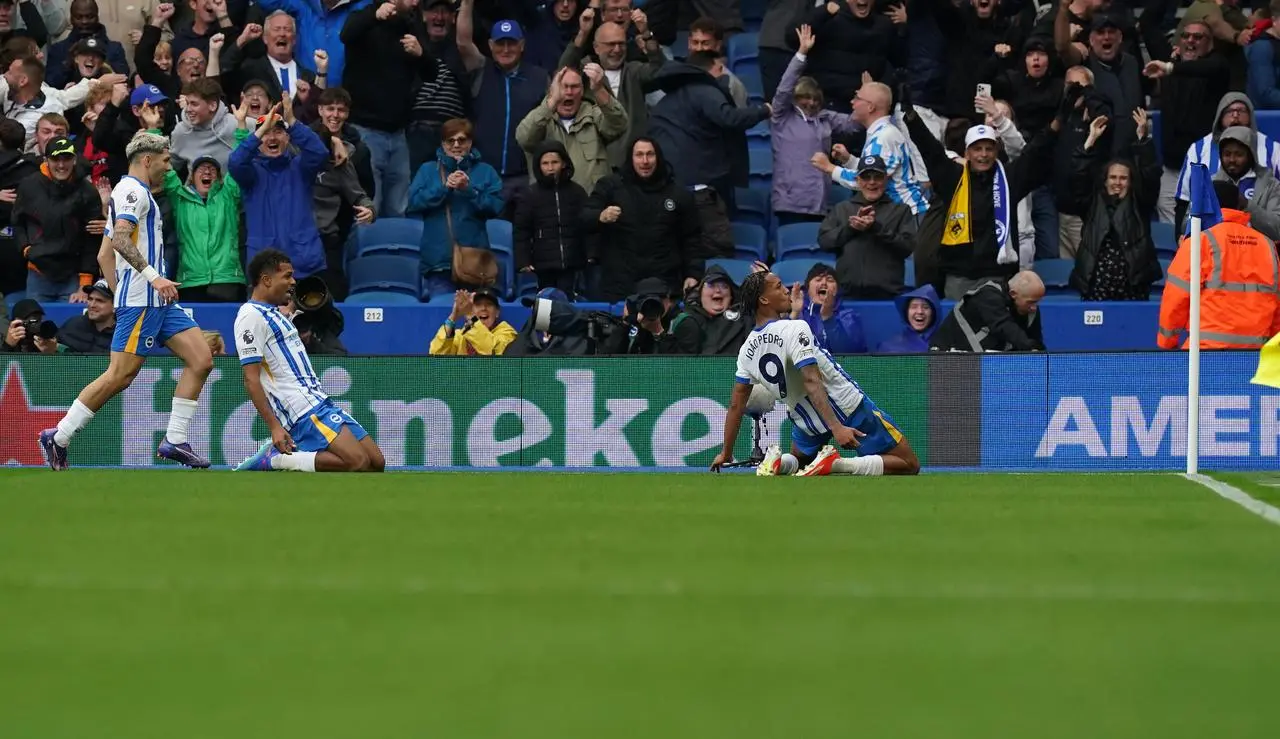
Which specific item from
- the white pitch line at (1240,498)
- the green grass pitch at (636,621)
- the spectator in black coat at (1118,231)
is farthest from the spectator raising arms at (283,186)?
the white pitch line at (1240,498)

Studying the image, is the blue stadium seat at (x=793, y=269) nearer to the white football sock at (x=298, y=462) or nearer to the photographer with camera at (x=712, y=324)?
the photographer with camera at (x=712, y=324)

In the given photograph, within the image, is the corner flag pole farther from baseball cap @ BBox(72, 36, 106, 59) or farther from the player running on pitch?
baseball cap @ BBox(72, 36, 106, 59)

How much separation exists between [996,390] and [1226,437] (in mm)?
1846

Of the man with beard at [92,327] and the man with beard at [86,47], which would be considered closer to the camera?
the man with beard at [92,327]

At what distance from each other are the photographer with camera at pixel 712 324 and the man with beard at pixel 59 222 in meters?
5.31

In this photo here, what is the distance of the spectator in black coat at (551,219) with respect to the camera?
17.2 meters

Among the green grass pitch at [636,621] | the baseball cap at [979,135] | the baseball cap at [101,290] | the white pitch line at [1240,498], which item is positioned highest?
the baseball cap at [979,135]

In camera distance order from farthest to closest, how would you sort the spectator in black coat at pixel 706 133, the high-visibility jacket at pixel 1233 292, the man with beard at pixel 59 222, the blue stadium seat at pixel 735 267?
the blue stadium seat at pixel 735 267 → the spectator in black coat at pixel 706 133 → the man with beard at pixel 59 222 → the high-visibility jacket at pixel 1233 292

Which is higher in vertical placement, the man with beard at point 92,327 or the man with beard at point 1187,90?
the man with beard at point 1187,90

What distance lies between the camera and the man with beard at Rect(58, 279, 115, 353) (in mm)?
16875

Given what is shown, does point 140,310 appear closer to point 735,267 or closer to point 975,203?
point 735,267

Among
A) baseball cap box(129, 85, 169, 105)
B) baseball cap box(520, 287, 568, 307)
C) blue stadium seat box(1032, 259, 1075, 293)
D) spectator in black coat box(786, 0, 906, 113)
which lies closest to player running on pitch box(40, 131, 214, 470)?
baseball cap box(520, 287, 568, 307)

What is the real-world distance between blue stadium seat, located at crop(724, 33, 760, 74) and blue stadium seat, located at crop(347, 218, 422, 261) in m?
3.89

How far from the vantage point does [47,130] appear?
17688 mm
